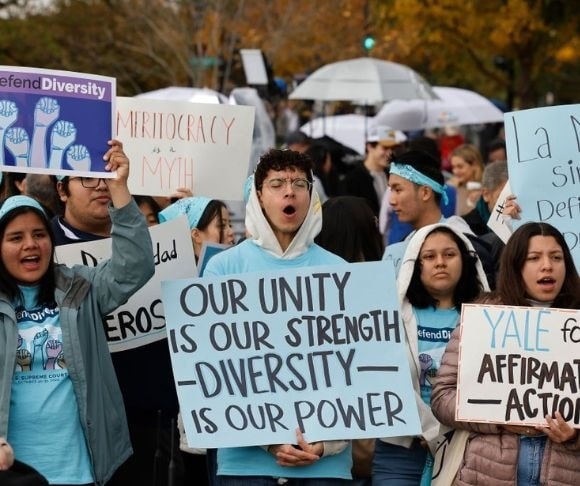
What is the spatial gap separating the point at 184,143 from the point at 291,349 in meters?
2.65

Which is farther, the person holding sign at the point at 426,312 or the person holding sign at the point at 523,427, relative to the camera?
the person holding sign at the point at 426,312

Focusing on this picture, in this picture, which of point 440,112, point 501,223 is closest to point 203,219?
point 501,223

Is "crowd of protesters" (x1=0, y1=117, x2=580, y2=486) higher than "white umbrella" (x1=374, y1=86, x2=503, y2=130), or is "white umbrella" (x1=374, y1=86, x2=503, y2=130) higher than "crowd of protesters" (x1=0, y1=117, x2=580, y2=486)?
"white umbrella" (x1=374, y1=86, x2=503, y2=130)

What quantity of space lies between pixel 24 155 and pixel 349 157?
1116 cm

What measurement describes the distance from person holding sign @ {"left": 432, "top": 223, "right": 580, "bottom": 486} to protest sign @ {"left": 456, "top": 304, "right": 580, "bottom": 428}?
2.9 inches

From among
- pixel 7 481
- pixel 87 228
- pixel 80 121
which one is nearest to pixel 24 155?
pixel 80 121

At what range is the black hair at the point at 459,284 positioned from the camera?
6180mm

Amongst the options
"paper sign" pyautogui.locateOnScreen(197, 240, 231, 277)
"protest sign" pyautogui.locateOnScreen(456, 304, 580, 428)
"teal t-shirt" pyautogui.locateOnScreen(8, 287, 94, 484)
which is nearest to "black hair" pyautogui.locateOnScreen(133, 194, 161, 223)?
"paper sign" pyautogui.locateOnScreen(197, 240, 231, 277)

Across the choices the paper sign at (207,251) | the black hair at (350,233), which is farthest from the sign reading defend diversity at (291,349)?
the black hair at (350,233)

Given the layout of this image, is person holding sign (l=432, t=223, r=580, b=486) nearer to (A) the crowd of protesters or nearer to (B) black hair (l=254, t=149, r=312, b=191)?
(A) the crowd of protesters

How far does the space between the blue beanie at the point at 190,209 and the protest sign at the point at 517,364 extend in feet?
7.20

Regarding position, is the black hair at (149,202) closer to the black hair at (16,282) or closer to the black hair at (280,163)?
the black hair at (280,163)

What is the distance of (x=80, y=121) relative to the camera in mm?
5836

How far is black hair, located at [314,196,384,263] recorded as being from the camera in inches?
275
